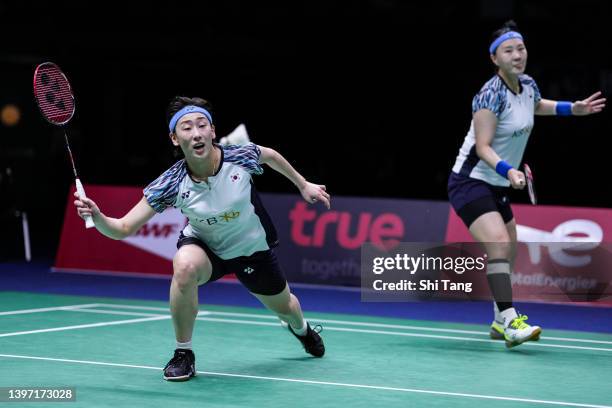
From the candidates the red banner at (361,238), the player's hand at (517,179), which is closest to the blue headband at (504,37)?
the player's hand at (517,179)

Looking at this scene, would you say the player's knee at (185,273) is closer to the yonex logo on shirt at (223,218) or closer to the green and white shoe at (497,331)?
→ the yonex logo on shirt at (223,218)

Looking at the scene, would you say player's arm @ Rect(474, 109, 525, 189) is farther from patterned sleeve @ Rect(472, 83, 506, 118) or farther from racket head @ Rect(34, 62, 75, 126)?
racket head @ Rect(34, 62, 75, 126)

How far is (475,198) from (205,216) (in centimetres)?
217

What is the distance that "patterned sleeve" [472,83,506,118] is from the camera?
7.57 metres

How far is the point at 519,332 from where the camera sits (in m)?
7.24

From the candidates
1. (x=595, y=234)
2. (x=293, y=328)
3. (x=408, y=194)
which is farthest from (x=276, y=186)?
(x=293, y=328)

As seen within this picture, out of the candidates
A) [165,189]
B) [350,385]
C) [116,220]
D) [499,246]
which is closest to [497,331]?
[499,246]

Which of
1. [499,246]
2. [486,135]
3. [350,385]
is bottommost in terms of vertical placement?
[350,385]

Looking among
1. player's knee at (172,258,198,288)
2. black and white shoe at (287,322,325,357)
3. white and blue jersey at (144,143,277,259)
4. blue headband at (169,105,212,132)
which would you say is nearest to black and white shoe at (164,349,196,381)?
player's knee at (172,258,198,288)

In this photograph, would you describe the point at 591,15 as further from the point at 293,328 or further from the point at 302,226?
the point at 293,328

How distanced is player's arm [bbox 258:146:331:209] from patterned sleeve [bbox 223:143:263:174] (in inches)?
2.2

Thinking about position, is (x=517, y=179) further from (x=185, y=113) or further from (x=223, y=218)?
(x=185, y=113)

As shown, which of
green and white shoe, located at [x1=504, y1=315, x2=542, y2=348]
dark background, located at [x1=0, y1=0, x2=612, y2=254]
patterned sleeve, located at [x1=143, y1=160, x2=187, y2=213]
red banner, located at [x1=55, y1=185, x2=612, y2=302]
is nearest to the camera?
patterned sleeve, located at [x1=143, y1=160, x2=187, y2=213]

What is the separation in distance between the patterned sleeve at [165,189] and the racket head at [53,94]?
28.3 inches
